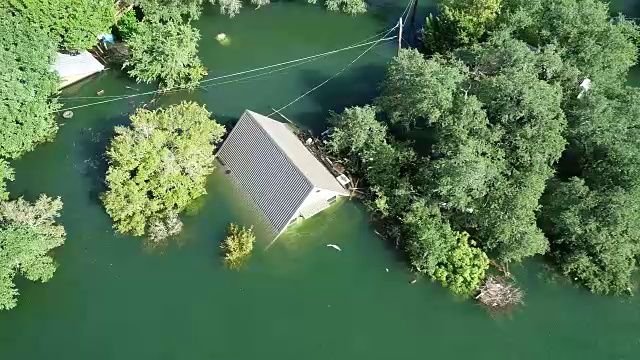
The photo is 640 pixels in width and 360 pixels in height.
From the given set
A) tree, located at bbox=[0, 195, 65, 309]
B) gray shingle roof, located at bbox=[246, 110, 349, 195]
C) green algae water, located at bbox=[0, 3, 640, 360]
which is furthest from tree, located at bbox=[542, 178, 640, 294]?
tree, located at bbox=[0, 195, 65, 309]

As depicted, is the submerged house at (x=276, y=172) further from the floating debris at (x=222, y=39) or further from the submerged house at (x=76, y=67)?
the submerged house at (x=76, y=67)

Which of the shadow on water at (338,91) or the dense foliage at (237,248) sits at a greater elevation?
the shadow on water at (338,91)

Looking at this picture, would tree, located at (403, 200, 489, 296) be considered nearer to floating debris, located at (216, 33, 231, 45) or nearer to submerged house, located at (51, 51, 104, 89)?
floating debris, located at (216, 33, 231, 45)

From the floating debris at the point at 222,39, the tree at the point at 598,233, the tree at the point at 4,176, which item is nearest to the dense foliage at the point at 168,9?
the floating debris at the point at 222,39

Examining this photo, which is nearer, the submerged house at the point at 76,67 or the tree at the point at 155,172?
the tree at the point at 155,172

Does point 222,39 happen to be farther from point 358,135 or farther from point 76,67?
point 358,135

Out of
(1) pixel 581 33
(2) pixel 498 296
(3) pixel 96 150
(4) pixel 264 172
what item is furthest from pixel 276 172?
(1) pixel 581 33
